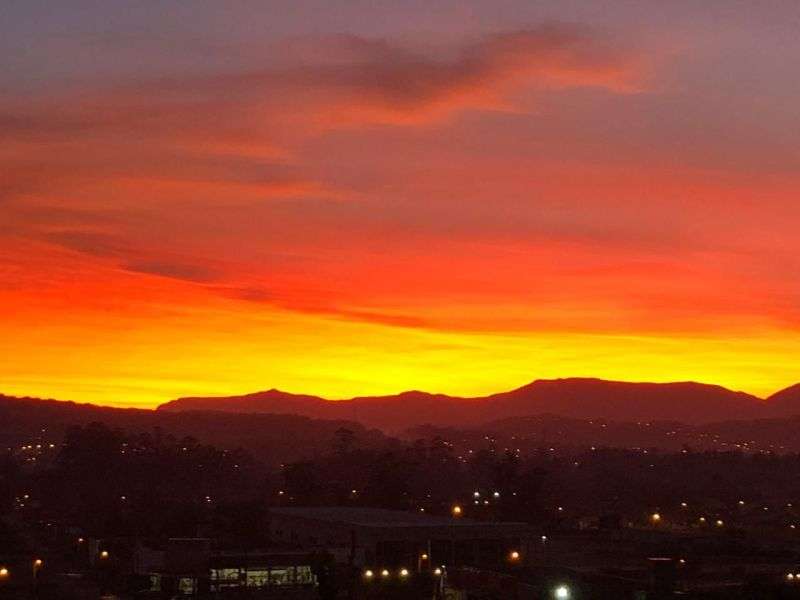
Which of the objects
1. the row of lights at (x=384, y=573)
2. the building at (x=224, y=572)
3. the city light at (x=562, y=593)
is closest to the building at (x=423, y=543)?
the row of lights at (x=384, y=573)

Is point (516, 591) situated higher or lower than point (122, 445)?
lower

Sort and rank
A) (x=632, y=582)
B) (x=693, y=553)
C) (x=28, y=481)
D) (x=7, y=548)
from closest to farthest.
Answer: (x=632, y=582) < (x=693, y=553) < (x=7, y=548) < (x=28, y=481)

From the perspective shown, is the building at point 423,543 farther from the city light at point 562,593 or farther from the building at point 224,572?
the city light at point 562,593

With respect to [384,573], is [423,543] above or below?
above

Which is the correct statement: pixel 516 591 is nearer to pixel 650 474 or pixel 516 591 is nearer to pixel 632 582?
pixel 632 582

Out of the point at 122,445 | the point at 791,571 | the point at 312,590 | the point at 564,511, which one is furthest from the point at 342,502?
the point at 122,445

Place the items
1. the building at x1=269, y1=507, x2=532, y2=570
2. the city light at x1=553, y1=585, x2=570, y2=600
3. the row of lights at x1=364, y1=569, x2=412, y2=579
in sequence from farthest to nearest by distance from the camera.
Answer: the building at x1=269, y1=507, x2=532, y2=570, the row of lights at x1=364, y1=569, x2=412, y2=579, the city light at x1=553, y1=585, x2=570, y2=600

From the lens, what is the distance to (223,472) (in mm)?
155000

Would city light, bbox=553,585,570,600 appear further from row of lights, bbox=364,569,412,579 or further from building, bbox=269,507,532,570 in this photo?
building, bbox=269,507,532,570

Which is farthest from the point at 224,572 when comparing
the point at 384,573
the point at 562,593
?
the point at 562,593

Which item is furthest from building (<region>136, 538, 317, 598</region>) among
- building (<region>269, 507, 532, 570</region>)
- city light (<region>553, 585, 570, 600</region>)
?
city light (<region>553, 585, 570, 600</region>)

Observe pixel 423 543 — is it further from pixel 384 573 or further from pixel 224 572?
pixel 224 572

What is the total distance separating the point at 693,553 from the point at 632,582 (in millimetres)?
17138

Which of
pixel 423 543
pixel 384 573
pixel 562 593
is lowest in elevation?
pixel 384 573
